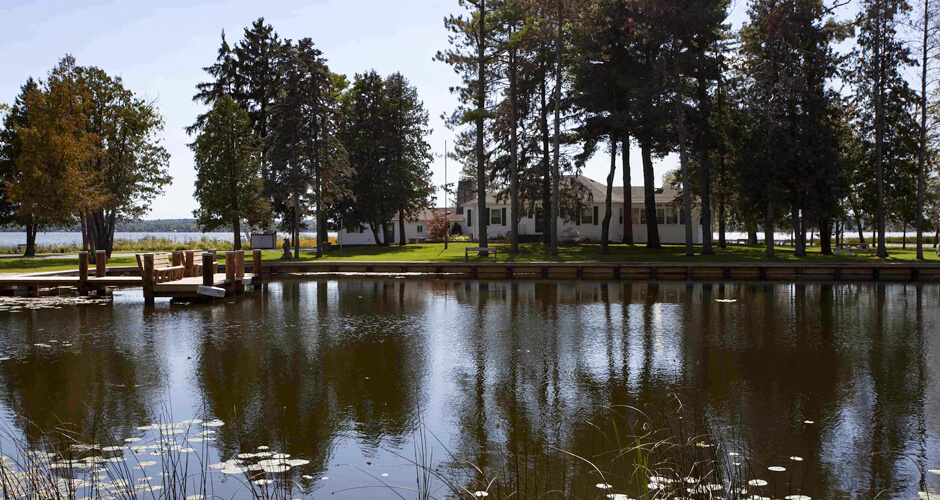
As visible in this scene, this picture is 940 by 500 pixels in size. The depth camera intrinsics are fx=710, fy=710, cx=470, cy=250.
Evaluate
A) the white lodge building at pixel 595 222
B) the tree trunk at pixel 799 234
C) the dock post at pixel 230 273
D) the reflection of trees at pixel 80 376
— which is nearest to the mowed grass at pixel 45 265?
the dock post at pixel 230 273

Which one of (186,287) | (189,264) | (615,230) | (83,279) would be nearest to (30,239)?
(83,279)

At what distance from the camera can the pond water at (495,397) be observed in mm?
5992

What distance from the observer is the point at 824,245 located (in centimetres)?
3812

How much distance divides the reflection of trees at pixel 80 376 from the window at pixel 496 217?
4105cm

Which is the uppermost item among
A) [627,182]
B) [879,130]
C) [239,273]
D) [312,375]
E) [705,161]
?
[879,130]

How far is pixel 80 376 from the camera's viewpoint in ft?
32.1

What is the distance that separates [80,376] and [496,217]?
4670 centimetres

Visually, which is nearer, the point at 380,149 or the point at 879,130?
the point at 879,130

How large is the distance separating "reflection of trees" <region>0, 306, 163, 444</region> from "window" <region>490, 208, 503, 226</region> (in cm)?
4105

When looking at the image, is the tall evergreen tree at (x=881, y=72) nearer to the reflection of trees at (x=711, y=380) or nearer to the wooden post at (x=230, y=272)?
the reflection of trees at (x=711, y=380)

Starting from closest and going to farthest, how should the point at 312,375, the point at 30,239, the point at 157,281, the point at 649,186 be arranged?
the point at 312,375 → the point at 157,281 → the point at 649,186 → the point at 30,239


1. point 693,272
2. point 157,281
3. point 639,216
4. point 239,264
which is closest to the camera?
point 157,281

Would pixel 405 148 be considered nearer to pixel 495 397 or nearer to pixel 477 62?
pixel 477 62

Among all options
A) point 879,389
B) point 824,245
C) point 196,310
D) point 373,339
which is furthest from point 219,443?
point 824,245
